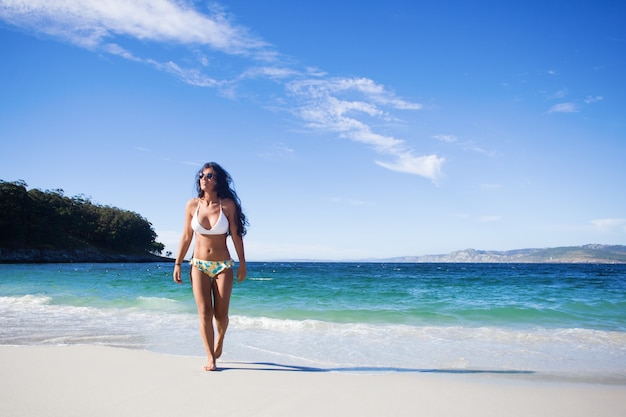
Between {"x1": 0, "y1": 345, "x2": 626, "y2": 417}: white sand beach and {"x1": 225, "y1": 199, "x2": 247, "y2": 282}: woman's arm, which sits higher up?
{"x1": 225, "y1": 199, "x2": 247, "y2": 282}: woman's arm

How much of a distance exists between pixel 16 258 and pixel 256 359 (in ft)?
241

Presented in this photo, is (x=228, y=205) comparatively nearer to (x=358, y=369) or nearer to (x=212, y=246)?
(x=212, y=246)

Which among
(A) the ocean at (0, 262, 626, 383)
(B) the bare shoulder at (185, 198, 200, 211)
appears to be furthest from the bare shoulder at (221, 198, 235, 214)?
(A) the ocean at (0, 262, 626, 383)

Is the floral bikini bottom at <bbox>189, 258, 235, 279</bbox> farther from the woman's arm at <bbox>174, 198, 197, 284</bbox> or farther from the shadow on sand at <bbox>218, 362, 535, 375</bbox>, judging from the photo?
the shadow on sand at <bbox>218, 362, 535, 375</bbox>

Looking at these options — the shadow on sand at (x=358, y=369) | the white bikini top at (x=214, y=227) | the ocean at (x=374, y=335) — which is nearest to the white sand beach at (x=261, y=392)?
the shadow on sand at (x=358, y=369)

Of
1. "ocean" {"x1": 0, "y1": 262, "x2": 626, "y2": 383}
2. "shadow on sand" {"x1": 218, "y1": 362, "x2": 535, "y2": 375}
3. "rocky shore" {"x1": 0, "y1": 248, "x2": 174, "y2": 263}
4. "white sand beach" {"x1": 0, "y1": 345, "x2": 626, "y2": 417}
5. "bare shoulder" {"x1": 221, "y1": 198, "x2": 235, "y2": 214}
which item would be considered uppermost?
"bare shoulder" {"x1": 221, "y1": 198, "x2": 235, "y2": 214}

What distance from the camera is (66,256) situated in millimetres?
74500

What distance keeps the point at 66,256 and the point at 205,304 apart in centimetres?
8375

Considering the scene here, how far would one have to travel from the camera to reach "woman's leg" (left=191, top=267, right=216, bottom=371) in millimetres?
4275

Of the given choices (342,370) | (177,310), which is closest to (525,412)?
(342,370)

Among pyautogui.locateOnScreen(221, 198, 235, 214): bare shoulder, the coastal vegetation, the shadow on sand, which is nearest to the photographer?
pyautogui.locateOnScreen(221, 198, 235, 214): bare shoulder

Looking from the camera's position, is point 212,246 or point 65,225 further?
point 65,225

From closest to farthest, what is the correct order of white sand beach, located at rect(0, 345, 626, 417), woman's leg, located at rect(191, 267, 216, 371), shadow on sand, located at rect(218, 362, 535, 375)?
white sand beach, located at rect(0, 345, 626, 417), woman's leg, located at rect(191, 267, 216, 371), shadow on sand, located at rect(218, 362, 535, 375)

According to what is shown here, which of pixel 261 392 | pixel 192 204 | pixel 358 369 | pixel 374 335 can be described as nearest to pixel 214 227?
pixel 192 204
